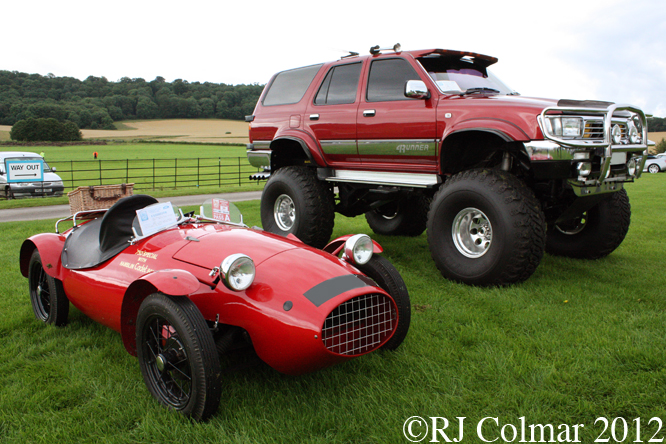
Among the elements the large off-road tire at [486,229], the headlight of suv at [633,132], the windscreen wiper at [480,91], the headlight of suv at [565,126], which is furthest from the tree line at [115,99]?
the headlight of suv at [565,126]

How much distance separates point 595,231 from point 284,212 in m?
4.44

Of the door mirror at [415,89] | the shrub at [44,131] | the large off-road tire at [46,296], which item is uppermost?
the shrub at [44,131]

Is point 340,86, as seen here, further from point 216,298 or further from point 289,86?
point 216,298

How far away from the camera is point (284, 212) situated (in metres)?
7.34

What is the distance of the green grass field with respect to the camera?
8.69 feet

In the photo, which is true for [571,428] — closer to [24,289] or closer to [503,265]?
[503,265]

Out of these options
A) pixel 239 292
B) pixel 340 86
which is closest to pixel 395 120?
pixel 340 86

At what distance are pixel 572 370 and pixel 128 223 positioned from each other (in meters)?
3.57

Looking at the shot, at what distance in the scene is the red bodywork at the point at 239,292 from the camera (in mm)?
2736

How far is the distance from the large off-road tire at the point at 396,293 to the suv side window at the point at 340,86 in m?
3.51

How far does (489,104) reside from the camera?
503cm

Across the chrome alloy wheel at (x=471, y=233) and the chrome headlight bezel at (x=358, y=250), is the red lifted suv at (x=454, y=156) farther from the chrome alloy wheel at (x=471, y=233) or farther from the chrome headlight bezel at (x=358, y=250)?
the chrome headlight bezel at (x=358, y=250)

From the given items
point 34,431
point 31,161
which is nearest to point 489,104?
point 34,431

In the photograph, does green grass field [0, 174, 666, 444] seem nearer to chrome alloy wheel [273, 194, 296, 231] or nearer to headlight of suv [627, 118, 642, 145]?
headlight of suv [627, 118, 642, 145]
